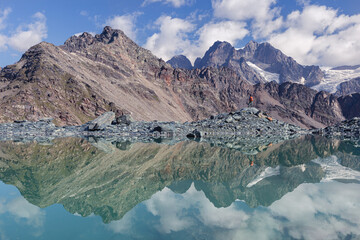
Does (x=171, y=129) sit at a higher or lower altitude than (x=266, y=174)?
higher

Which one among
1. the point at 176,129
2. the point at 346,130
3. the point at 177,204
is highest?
the point at 176,129

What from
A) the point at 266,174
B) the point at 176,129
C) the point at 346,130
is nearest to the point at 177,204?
the point at 266,174

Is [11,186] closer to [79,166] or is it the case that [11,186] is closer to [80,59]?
[79,166]

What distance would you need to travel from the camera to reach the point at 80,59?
530 feet

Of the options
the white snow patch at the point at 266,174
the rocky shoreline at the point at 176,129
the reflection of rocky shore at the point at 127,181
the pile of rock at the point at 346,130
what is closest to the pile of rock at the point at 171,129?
the rocky shoreline at the point at 176,129

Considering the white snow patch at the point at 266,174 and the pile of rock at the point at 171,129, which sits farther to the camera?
the pile of rock at the point at 171,129

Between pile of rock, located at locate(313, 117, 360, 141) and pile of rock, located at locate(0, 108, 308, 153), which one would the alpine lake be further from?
pile of rock, located at locate(313, 117, 360, 141)

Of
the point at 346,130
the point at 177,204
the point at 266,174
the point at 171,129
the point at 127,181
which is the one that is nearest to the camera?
the point at 177,204

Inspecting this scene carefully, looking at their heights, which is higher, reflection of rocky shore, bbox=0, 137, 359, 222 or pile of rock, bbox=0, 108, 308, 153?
pile of rock, bbox=0, 108, 308, 153

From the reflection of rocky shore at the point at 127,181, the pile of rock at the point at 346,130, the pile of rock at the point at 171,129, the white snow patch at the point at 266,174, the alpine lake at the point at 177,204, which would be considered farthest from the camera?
the pile of rock at the point at 346,130

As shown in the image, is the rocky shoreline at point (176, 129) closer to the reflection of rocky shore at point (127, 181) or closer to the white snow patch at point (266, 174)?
the reflection of rocky shore at point (127, 181)

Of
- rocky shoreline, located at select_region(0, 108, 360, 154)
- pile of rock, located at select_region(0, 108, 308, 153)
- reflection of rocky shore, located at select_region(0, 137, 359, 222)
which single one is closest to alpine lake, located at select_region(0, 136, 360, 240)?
reflection of rocky shore, located at select_region(0, 137, 359, 222)

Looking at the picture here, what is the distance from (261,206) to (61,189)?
733cm

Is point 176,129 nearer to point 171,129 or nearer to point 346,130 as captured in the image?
point 171,129
